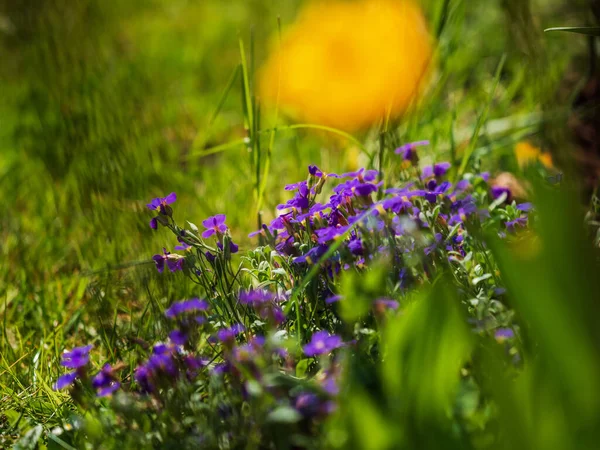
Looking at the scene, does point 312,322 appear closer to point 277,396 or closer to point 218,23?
point 277,396

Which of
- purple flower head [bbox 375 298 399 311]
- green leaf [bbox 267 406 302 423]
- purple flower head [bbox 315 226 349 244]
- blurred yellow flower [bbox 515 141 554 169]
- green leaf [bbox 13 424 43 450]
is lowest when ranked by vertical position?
green leaf [bbox 13 424 43 450]

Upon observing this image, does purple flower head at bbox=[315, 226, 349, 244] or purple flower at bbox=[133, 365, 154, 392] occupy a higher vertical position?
purple flower head at bbox=[315, 226, 349, 244]

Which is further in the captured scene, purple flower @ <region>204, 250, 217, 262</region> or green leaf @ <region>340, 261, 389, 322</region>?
purple flower @ <region>204, 250, 217, 262</region>

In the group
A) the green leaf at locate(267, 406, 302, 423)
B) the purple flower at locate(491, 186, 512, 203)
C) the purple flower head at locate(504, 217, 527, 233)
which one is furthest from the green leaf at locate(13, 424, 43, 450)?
the purple flower at locate(491, 186, 512, 203)

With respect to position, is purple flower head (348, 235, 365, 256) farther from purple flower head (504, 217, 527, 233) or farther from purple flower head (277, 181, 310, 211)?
purple flower head (504, 217, 527, 233)

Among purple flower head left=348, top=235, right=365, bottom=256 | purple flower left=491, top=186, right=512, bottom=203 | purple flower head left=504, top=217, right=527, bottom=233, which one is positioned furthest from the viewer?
purple flower left=491, top=186, right=512, bottom=203

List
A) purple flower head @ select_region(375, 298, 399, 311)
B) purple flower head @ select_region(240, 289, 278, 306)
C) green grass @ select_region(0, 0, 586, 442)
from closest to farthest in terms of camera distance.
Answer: purple flower head @ select_region(375, 298, 399, 311) → purple flower head @ select_region(240, 289, 278, 306) → green grass @ select_region(0, 0, 586, 442)
